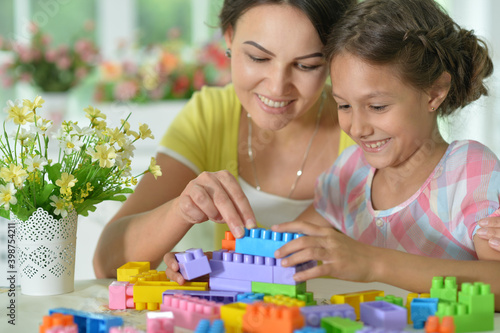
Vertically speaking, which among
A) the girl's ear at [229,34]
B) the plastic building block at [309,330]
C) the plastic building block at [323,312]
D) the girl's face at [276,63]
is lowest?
the plastic building block at [309,330]

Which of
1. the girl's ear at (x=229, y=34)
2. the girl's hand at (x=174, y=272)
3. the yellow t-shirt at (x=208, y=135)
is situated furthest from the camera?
the yellow t-shirt at (x=208, y=135)

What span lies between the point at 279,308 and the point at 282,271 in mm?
178

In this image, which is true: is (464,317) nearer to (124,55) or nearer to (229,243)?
(229,243)

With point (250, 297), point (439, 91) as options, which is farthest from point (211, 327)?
point (439, 91)

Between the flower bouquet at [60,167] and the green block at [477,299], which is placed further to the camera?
the flower bouquet at [60,167]

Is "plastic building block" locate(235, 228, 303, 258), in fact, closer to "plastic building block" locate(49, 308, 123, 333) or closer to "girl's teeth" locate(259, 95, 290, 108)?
"plastic building block" locate(49, 308, 123, 333)

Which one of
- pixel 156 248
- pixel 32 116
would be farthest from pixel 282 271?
pixel 32 116

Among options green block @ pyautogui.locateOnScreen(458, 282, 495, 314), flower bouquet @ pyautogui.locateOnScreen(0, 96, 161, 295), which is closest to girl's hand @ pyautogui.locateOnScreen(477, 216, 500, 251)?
green block @ pyautogui.locateOnScreen(458, 282, 495, 314)

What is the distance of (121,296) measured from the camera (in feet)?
4.03

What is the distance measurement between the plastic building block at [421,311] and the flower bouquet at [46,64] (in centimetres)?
332

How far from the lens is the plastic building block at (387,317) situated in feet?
3.39

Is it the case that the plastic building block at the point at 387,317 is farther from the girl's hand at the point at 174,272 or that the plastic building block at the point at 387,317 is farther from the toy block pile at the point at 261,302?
the girl's hand at the point at 174,272

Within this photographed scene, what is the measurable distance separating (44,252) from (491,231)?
970mm

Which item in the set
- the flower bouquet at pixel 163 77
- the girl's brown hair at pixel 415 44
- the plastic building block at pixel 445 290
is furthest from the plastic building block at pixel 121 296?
the flower bouquet at pixel 163 77
